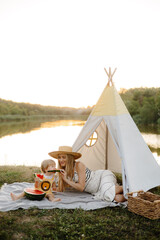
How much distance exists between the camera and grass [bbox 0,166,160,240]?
3.27 meters

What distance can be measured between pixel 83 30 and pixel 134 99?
93.4 ft

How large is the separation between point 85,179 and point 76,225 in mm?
1344

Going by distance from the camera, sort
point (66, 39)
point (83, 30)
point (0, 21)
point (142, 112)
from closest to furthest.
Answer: point (83, 30)
point (66, 39)
point (0, 21)
point (142, 112)

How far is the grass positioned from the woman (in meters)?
0.40

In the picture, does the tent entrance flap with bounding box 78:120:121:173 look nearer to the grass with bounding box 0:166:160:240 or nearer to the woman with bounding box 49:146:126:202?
the woman with bounding box 49:146:126:202

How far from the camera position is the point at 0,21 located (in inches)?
401

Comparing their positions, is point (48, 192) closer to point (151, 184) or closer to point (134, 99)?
point (151, 184)

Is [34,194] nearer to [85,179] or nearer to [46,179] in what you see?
[46,179]

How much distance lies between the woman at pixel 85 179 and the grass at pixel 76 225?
40cm

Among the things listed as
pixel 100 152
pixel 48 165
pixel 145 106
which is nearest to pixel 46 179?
pixel 48 165

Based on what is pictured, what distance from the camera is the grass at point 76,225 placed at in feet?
10.7

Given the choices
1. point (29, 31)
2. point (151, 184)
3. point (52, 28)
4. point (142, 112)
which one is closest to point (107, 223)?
point (151, 184)

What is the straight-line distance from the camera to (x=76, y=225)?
352 centimetres

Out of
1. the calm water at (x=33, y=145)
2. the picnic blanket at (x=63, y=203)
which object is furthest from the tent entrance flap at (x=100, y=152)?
the calm water at (x=33, y=145)
